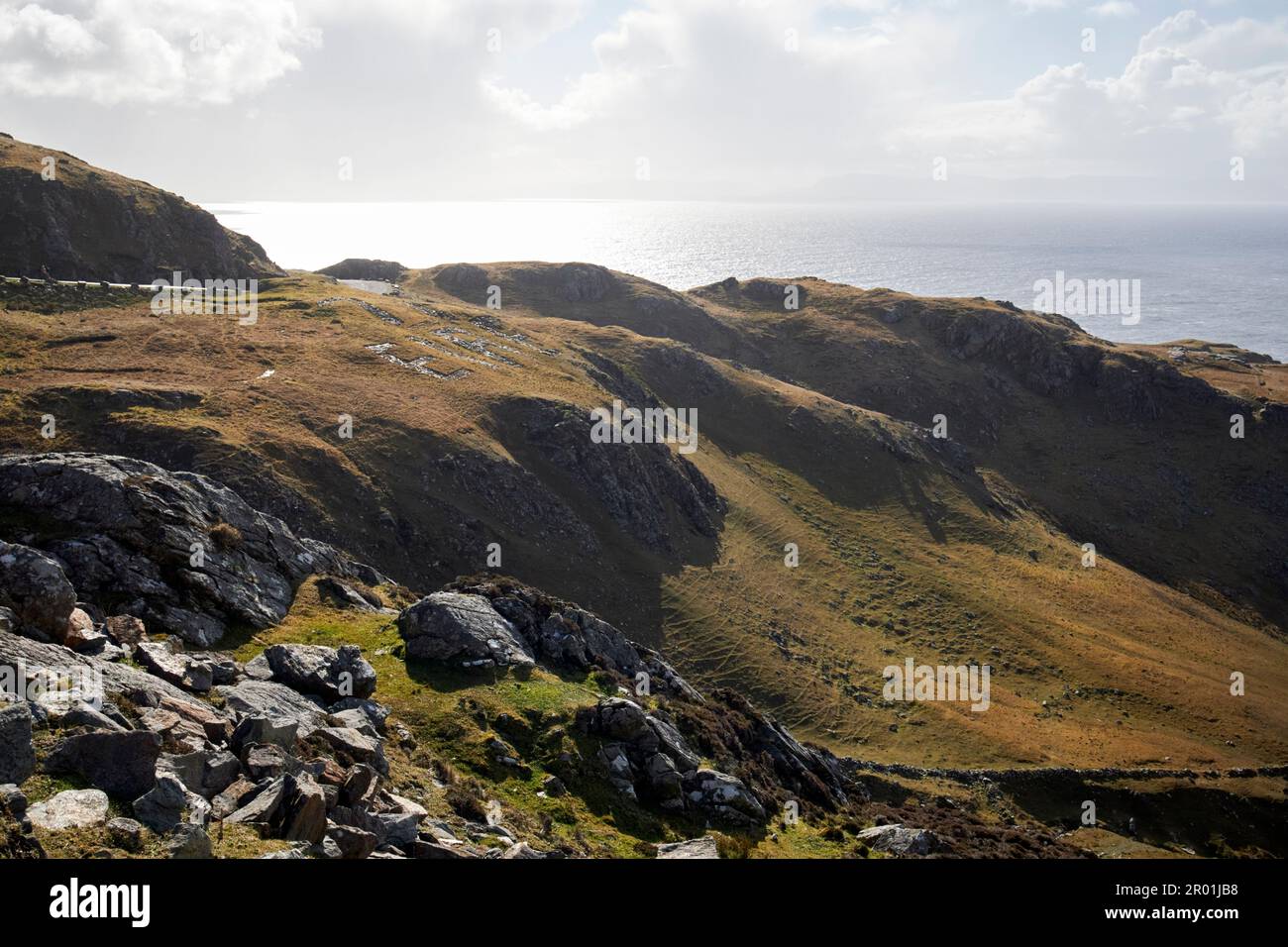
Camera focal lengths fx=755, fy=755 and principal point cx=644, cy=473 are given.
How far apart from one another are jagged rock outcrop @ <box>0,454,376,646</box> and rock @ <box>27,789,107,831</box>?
13.7m

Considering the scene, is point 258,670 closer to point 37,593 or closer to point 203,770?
point 37,593

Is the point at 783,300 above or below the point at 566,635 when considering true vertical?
above

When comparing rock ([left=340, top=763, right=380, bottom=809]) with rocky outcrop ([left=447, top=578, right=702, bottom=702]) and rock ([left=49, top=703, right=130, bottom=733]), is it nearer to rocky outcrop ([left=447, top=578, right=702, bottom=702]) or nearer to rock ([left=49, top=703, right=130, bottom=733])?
rock ([left=49, top=703, right=130, bottom=733])

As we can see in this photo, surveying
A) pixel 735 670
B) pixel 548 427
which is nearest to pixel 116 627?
pixel 735 670

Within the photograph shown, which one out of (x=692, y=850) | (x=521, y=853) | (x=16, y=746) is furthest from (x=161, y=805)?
(x=692, y=850)

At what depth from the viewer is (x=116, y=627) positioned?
21.9 meters

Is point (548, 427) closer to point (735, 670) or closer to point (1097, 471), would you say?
point (735, 670)

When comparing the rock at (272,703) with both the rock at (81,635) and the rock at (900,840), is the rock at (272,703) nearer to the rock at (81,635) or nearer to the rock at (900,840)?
the rock at (81,635)

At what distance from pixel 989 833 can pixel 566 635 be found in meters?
21.1

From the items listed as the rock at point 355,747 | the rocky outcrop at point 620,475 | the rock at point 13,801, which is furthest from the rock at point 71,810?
the rocky outcrop at point 620,475

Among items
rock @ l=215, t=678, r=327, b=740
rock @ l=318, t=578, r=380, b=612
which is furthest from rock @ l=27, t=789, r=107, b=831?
rock @ l=318, t=578, r=380, b=612

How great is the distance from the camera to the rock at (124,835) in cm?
1209

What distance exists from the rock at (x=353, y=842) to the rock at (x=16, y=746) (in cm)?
519

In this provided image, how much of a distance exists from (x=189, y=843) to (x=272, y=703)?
9.15m
